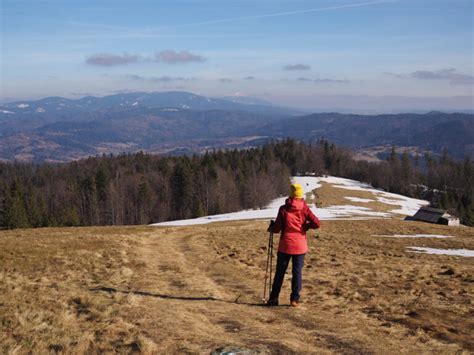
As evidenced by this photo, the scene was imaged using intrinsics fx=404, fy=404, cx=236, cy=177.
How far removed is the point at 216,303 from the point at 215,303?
1.2 inches

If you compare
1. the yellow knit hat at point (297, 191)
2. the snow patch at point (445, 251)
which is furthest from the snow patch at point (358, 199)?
the yellow knit hat at point (297, 191)

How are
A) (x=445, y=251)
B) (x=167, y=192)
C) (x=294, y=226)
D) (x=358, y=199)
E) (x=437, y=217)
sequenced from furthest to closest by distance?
(x=167, y=192) → (x=358, y=199) → (x=437, y=217) → (x=445, y=251) → (x=294, y=226)

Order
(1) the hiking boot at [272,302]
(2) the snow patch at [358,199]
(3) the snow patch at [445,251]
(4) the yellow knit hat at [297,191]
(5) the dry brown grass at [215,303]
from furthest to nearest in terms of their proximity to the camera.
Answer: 1. (2) the snow patch at [358,199]
2. (3) the snow patch at [445,251]
3. (1) the hiking boot at [272,302]
4. (4) the yellow knit hat at [297,191]
5. (5) the dry brown grass at [215,303]

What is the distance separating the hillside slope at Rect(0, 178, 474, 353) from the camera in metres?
8.88

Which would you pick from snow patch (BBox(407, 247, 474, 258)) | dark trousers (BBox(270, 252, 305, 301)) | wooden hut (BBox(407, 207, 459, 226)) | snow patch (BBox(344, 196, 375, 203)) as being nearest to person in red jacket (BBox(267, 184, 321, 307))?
dark trousers (BBox(270, 252, 305, 301))

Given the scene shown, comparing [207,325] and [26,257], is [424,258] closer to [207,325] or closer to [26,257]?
[207,325]

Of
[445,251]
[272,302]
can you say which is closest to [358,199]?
[445,251]

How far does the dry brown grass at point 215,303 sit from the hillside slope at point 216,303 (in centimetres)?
4

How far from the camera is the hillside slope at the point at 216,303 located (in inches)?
349

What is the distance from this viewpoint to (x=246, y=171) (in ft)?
357

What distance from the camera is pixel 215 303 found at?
1245 cm

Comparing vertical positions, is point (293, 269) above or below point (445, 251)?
above

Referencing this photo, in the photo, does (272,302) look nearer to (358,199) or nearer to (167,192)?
(358,199)

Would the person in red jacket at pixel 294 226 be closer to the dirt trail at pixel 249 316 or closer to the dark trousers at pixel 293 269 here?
the dark trousers at pixel 293 269
